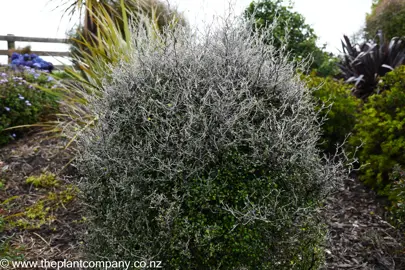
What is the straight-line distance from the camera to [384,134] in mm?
5480

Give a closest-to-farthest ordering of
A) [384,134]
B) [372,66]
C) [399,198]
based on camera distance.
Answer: [399,198] → [384,134] → [372,66]

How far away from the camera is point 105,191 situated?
3.44 m

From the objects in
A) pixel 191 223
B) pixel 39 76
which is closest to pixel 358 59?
pixel 39 76

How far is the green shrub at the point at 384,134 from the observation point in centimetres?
532

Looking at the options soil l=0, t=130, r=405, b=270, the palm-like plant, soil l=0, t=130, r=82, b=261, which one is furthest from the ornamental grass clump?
the palm-like plant

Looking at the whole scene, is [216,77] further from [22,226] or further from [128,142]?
[22,226]

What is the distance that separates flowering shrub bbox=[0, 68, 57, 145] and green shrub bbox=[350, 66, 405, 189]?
5.46 metres

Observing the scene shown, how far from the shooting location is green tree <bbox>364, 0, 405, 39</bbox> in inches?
642

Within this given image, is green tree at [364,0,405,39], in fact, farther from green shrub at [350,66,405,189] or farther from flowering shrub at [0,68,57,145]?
flowering shrub at [0,68,57,145]

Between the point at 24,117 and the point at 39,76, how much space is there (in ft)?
5.04

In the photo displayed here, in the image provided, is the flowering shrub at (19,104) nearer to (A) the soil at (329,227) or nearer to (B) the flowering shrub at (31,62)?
(A) the soil at (329,227)

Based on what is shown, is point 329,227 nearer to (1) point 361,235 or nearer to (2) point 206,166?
(1) point 361,235

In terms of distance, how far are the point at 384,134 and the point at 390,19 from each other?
1327cm

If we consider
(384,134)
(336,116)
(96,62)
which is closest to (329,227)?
(384,134)
